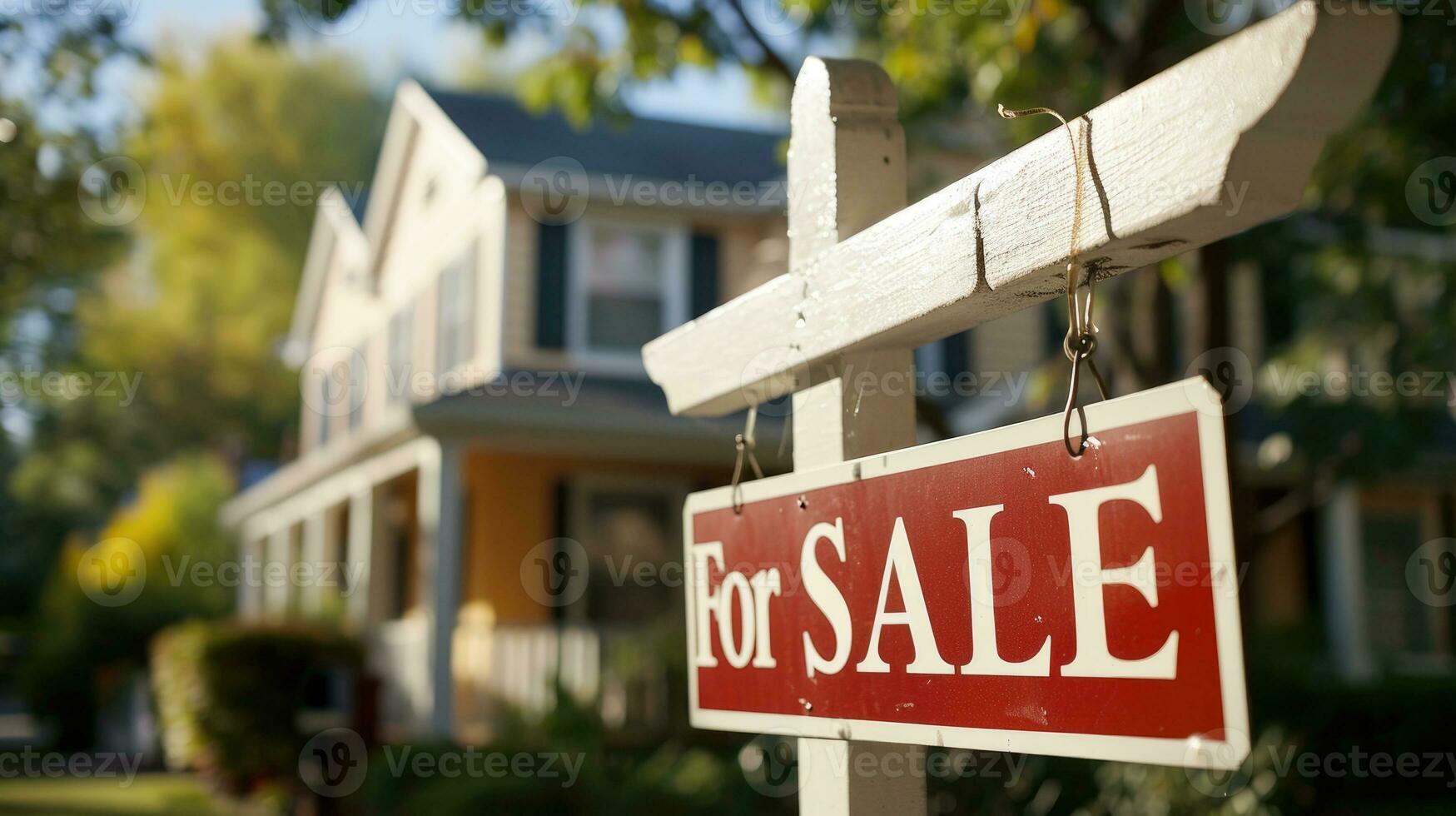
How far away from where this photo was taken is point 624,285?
45.4 feet

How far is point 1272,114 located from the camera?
1.42m

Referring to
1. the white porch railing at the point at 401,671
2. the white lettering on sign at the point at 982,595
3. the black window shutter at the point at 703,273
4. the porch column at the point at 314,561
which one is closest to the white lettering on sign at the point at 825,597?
the white lettering on sign at the point at 982,595

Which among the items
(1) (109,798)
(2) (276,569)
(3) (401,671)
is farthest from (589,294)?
(1) (109,798)

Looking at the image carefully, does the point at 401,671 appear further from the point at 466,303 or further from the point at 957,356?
the point at 957,356

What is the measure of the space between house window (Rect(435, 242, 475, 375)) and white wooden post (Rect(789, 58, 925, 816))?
11782 millimetres

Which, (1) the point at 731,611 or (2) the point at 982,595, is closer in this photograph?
(2) the point at 982,595

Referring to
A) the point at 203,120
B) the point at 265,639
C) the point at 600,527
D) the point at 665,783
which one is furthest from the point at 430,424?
the point at 203,120

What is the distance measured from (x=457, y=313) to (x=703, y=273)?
2848 millimetres

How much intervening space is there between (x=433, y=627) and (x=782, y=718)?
9.29 meters

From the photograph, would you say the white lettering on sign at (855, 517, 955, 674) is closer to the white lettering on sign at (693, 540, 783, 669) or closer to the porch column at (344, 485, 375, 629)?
the white lettering on sign at (693, 540, 783, 669)

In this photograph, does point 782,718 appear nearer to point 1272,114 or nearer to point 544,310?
point 1272,114

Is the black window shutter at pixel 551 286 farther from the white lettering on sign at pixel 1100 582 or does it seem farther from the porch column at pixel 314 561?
the white lettering on sign at pixel 1100 582

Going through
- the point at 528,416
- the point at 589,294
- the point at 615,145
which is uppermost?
the point at 615,145

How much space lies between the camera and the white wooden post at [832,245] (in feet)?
6.89
